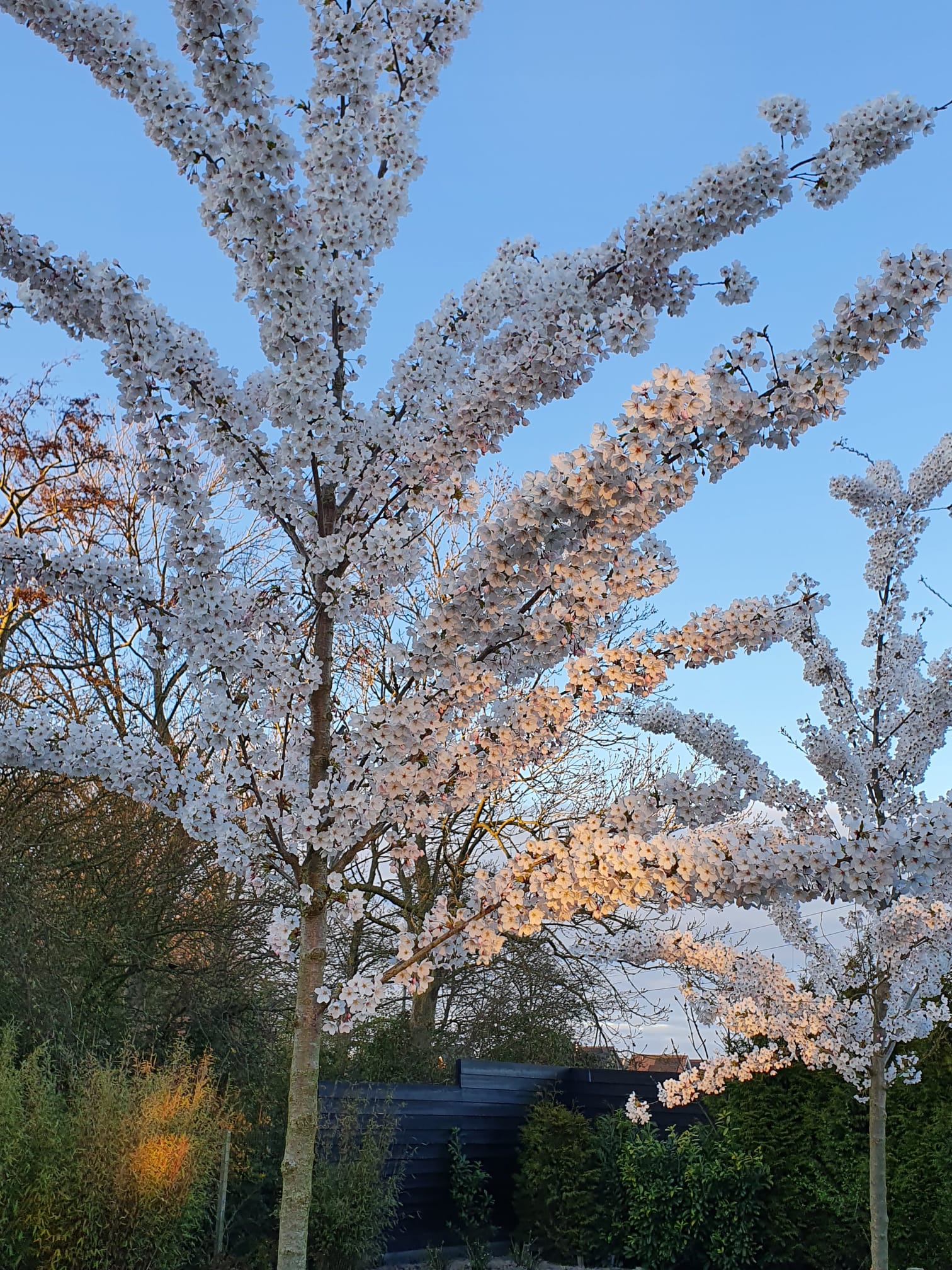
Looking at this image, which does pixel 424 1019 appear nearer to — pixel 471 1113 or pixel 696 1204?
pixel 471 1113

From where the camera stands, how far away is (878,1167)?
5254 millimetres

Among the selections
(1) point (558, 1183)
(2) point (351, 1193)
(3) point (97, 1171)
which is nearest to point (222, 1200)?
(2) point (351, 1193)

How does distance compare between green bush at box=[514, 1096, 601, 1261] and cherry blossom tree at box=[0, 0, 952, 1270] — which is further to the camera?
green bush at box=[514, 1096, 601, 1261]

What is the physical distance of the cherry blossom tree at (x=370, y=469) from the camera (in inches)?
102

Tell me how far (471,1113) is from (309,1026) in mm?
6457

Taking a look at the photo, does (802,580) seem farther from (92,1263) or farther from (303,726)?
(92,1263)

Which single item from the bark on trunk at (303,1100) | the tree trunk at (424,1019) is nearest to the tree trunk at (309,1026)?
the bark on trunk at (303,1100)

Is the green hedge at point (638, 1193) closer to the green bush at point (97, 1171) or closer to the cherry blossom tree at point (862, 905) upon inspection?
the cherry blossom tree at point (862, 905)

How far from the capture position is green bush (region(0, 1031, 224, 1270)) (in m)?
4.88

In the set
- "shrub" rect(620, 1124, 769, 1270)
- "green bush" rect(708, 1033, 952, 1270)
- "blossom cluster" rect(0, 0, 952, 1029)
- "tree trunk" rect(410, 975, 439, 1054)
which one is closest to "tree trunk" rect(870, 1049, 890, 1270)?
"green bush" rect(708, 1033, 952, 1270)

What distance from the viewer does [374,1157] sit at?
→ 6.98 m

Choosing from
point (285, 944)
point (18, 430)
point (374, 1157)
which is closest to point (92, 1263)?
point (374, 1157)

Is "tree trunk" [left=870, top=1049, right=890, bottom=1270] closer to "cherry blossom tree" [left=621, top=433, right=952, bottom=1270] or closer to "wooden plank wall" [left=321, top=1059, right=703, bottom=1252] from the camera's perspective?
"cherry blossom tree" [left=621, top=433, right=952, bottom=1270]

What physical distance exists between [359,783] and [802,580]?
5.92 ft
